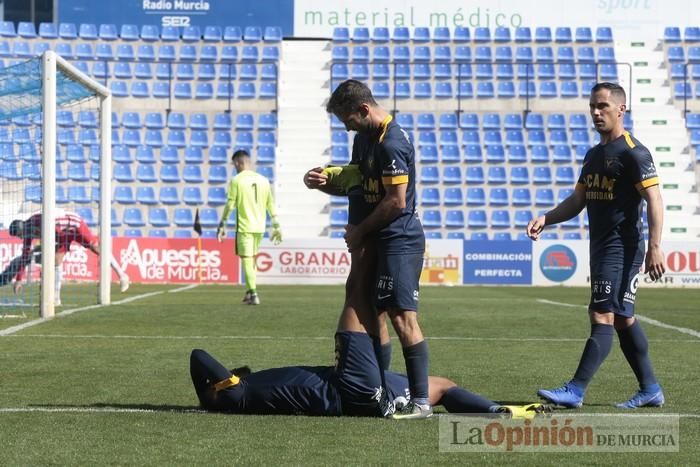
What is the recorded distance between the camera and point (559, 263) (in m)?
27.5

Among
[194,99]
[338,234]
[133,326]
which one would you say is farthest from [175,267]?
[133,326]

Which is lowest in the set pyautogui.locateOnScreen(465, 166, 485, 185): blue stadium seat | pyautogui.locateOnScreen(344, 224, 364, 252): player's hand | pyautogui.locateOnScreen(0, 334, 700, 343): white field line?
pyautogui.locateOnScreen(0, 334, 700, 343): white field line

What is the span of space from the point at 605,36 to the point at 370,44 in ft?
23.1

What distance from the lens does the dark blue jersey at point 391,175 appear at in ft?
20.1

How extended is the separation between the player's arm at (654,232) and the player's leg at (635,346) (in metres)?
0.20

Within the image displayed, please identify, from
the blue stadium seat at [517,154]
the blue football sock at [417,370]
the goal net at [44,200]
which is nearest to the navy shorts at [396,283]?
the blue football sock at [417,370]

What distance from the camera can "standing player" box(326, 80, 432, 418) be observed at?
6.12 m

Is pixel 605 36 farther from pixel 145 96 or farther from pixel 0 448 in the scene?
pixel 0 448

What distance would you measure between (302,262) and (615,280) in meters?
20.4

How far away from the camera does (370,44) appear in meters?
35.1

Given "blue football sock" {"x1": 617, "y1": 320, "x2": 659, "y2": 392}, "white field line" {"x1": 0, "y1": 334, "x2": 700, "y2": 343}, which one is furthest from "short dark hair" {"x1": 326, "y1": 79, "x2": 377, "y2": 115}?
"white field line" {"x1": 0, "y1": 334, "x2": 700, "y2": 343}

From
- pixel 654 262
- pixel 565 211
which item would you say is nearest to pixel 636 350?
pixel 654 262

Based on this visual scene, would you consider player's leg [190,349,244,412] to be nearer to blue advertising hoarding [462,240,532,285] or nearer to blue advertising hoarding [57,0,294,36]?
blue advertising hoarding [462,240,532,285]

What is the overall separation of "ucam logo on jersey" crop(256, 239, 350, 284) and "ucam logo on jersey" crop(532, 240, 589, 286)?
14.6ft
